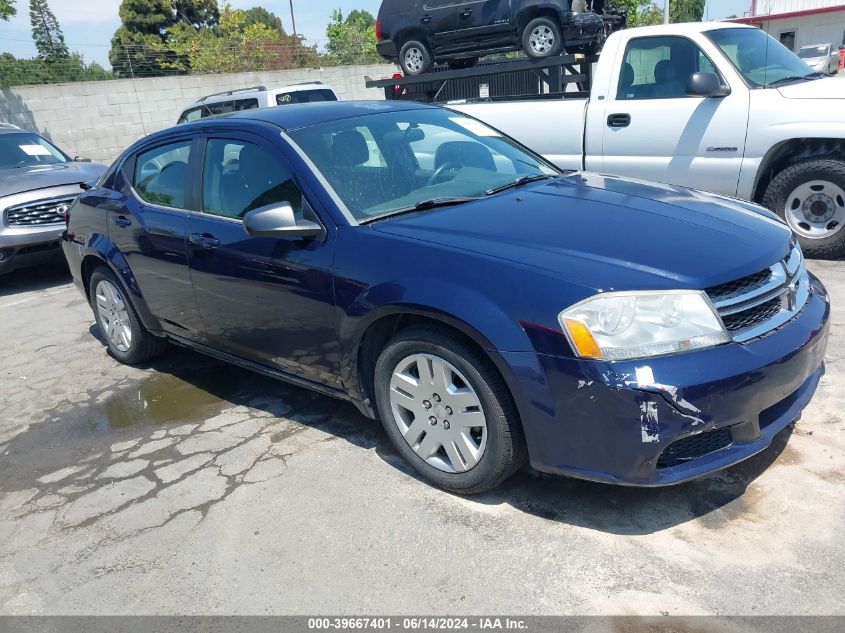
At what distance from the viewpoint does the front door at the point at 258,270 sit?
3.56 meters

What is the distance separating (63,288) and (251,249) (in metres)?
5.05

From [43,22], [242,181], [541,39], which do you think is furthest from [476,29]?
[43,22]

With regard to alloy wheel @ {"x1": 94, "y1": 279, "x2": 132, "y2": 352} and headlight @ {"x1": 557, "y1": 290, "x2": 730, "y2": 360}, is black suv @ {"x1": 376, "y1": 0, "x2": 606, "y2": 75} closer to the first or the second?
alloy wheel @ {"x1": 94, "y1": 279, "x2": 132, "y2": 352}

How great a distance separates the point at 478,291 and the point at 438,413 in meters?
0.61

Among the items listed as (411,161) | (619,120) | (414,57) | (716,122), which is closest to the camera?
(411,161)

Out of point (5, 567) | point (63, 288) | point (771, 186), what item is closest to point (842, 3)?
point (771, 186)

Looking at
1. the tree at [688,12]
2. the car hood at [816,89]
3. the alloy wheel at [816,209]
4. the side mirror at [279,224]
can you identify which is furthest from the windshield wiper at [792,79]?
the tree at [688,12]

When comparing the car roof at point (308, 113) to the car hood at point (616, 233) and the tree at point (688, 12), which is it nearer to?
the car hood at point (616, 233)

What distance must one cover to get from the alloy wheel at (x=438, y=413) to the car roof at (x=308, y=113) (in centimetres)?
156

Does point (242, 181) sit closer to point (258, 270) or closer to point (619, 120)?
point (258, 270)

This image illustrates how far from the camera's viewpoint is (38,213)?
306 inches

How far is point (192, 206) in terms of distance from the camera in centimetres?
428

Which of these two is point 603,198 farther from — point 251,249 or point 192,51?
point 192,51

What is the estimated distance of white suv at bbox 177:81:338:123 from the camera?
12.2 meters
